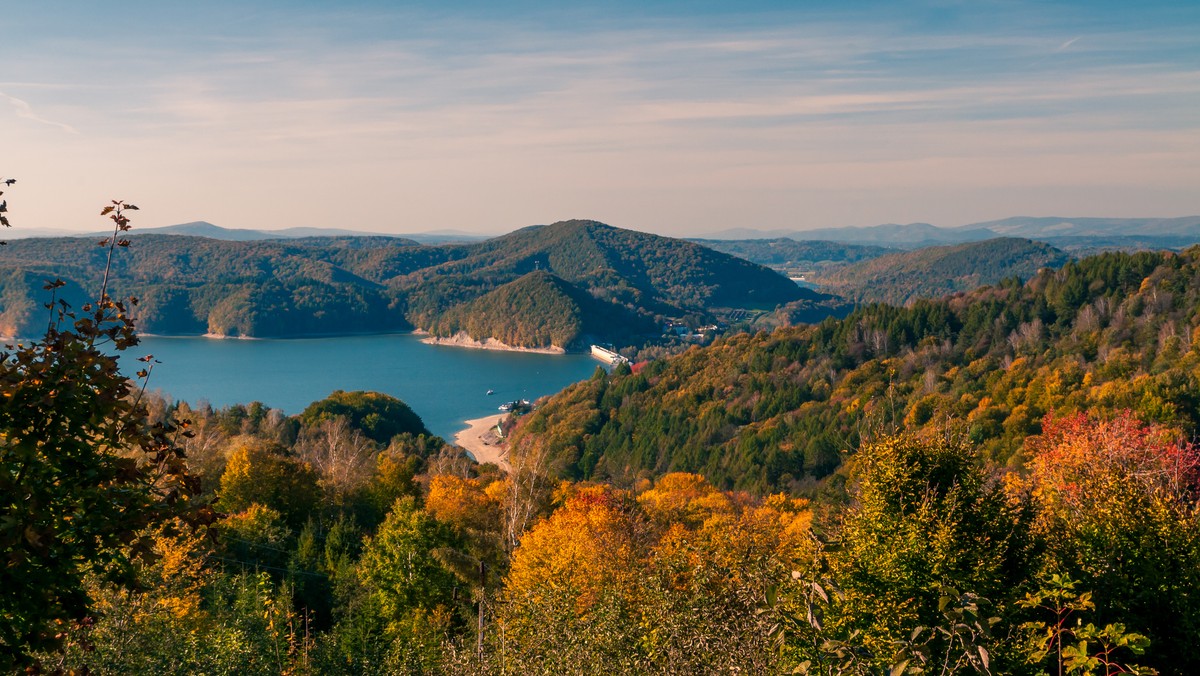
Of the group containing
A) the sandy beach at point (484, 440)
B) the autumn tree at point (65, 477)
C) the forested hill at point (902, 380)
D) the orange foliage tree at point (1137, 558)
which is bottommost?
the sandy beach at point (484, 440)

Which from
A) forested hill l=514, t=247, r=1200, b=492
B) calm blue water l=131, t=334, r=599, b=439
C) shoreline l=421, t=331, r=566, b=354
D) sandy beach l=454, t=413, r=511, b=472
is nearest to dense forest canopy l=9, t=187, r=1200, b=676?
forested hill l=514, t=247, r=1200, b=492

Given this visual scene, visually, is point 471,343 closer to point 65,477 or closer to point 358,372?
point 358,372

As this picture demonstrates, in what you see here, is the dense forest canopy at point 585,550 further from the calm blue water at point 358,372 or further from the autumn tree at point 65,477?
the calm blue water at point 358,372

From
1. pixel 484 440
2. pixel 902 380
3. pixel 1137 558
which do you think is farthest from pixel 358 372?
pixel 1137 558

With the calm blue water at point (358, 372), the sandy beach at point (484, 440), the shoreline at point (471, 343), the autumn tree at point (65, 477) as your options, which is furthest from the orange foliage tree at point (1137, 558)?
the shoreline at point (471, 343)

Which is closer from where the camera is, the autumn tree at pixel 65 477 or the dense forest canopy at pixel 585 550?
the autumn tree at pixel 65 477

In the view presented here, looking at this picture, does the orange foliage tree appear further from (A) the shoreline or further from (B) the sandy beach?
(A) the shoreline

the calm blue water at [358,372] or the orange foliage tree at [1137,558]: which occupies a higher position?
the orange foliage tree at [1137,558]
